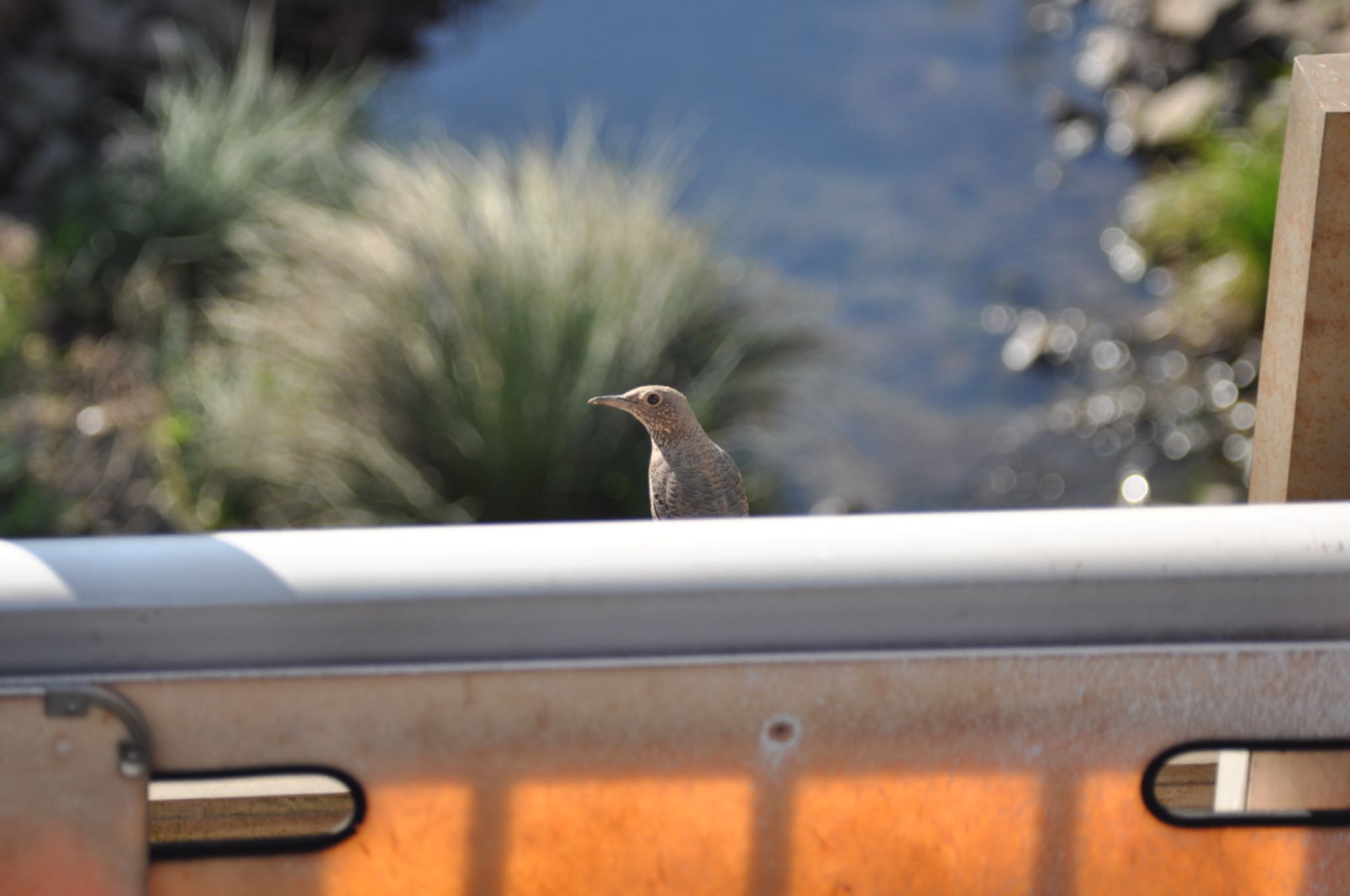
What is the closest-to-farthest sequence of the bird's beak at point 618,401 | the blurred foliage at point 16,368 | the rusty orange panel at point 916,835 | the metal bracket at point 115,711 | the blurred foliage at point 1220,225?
1. the metal bracket at point 115,711
2. the rusty orange panel at point 916,835
3. the bird's beak at point 618,401
4. the blurred foliage at point 16,368
5. the blurred foliage at point 1220,225

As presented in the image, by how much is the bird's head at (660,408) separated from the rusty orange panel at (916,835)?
88 centimetres

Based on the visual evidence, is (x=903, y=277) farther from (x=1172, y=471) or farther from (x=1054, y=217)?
(x=1172, y=471)

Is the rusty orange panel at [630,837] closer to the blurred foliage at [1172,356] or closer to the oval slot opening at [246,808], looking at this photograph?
the oval slot opening at [246,808]

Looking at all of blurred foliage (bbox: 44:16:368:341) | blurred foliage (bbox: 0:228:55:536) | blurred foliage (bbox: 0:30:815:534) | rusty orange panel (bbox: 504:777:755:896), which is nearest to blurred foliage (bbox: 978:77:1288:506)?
blurred foliage (bbox: 0:30:815:534)

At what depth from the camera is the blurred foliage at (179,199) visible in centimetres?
584

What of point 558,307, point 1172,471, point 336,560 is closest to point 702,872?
point 336,560

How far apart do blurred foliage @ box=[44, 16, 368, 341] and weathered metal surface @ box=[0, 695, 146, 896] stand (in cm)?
460

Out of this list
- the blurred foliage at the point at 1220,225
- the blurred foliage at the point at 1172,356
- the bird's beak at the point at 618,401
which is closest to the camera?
the bird's beak at the point at 618,401

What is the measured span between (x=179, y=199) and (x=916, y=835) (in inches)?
216

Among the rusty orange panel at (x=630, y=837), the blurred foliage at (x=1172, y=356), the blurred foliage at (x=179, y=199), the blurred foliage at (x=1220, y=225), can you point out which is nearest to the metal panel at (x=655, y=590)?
the rusty orange panel at (x=630, y=837)

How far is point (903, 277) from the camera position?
7141mm

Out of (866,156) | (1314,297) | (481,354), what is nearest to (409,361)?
(481,354)

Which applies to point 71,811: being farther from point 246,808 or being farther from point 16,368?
point 16,368

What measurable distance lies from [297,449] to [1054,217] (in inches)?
177
